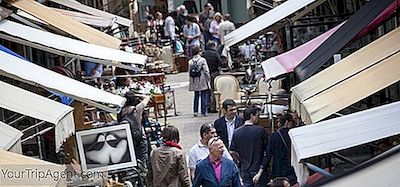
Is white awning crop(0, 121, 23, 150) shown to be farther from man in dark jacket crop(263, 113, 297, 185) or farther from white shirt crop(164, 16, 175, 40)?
white shirt crop(164, 16, 175, 40)

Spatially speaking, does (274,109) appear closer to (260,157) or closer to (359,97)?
(260,157)

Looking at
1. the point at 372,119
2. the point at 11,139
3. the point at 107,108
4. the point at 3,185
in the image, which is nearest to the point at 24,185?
the point at 3,185

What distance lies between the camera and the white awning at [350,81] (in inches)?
277

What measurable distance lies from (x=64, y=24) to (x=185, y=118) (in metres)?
5.97

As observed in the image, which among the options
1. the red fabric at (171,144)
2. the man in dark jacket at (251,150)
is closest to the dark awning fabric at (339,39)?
the man in dark jacket at (251,150)

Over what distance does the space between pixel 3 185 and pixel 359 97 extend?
3.05 metres

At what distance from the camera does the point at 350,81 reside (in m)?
7.60

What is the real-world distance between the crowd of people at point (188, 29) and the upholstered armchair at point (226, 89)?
21.5ft

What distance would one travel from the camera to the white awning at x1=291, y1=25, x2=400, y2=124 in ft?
23.1

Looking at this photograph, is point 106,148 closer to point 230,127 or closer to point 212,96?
point 230,127

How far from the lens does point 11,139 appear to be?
6723 millimetres

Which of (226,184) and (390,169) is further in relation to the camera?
(226,184)

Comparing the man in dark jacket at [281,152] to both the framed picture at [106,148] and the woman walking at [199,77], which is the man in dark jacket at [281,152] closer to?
the framed picture at [106,148]

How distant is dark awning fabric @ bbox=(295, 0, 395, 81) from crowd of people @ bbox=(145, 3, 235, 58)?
13470 mm
